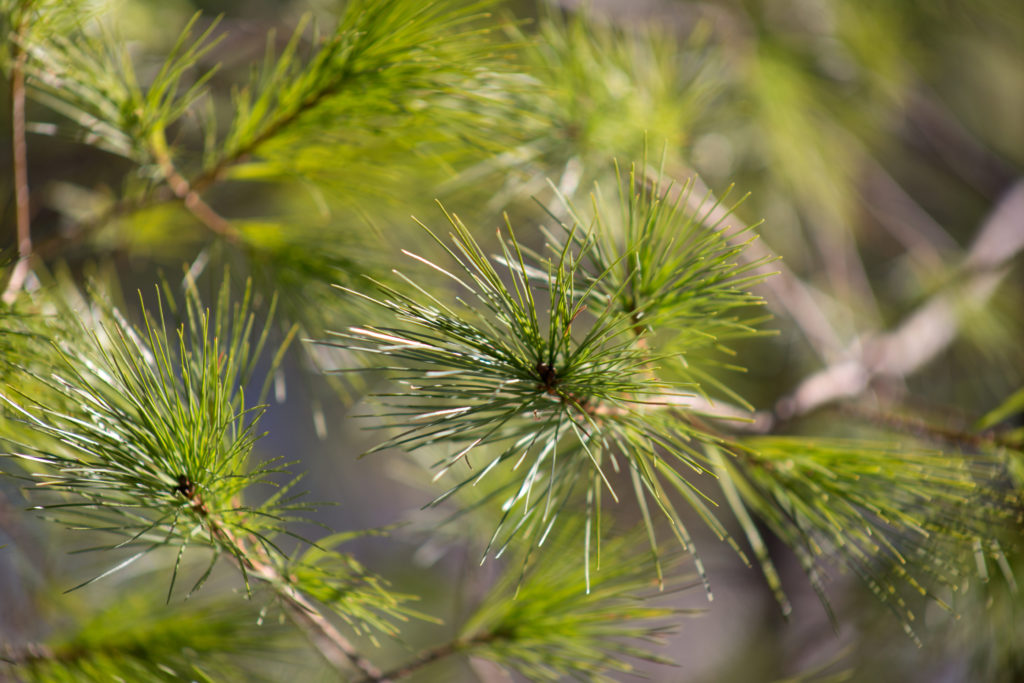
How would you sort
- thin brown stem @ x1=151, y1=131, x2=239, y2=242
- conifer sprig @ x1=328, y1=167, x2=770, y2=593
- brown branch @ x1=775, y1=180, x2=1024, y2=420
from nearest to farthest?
1. conifer sprig @ x1=328, y1=167, x2=770, y2=593
2. thin brown stem @ x1=151, y1=131, x2=239, y2=242
3. brown branch @ x1=775, y1=180, x2=1024, y2=420

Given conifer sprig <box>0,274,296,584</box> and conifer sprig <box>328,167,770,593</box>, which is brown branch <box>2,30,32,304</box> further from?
Result: conifer sprig <box>328,167,770,593</box>

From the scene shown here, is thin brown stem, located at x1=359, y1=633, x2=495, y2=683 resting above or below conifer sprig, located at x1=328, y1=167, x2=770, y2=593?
below

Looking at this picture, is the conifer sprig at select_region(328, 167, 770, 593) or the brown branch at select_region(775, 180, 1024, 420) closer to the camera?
the conifer sprig at select_region(328, 167, 770, 593)

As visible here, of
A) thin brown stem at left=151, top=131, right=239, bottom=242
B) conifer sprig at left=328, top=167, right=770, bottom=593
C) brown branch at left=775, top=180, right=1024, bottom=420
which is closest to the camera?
conifer sprig at left=328, top=167, right=770, bottom=593

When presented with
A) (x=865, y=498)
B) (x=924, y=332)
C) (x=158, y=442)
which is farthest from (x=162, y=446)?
(x=924, y=332)

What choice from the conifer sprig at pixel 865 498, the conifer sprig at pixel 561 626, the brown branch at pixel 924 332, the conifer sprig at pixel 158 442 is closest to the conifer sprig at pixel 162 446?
the conifer sprig at pixel 158 442

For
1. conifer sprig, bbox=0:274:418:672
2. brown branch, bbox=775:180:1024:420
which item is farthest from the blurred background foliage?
conifer sprig, bbox=0:274:418:672

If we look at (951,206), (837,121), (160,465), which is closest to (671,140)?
(160,465)

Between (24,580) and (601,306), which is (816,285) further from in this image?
(24,580)

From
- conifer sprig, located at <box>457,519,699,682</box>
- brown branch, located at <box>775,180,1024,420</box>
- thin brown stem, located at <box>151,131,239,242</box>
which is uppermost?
thin brown stem, located at <box>151,131,239,242</box>

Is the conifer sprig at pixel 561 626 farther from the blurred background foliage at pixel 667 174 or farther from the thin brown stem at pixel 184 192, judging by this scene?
the thin brown stem at pixel 184 192
